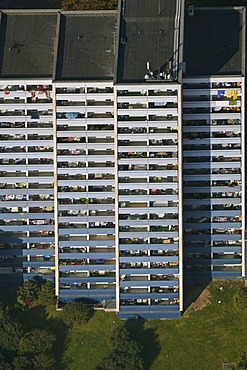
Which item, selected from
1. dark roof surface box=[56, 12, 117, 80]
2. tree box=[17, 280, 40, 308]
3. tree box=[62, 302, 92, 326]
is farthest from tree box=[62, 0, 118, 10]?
tree box=[62, 302, 92, 326]

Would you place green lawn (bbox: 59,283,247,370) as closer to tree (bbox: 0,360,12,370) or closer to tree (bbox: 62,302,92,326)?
tree (bbox: 62,302,92,326)

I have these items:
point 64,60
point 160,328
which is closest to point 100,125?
point 64,60

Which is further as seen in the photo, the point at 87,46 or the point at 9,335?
the point at 9,335

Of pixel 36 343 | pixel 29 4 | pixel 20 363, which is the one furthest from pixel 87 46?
pixel 20 363

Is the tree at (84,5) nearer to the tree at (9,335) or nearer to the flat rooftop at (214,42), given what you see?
the flat rooftop at (214,42)

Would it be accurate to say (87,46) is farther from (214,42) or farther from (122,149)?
(214,42)

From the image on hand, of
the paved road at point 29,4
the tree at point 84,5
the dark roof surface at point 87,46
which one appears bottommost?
the dark roof surface at point 87,46

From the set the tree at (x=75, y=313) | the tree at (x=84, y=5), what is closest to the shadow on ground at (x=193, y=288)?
the tree at (x=75, y=313)
